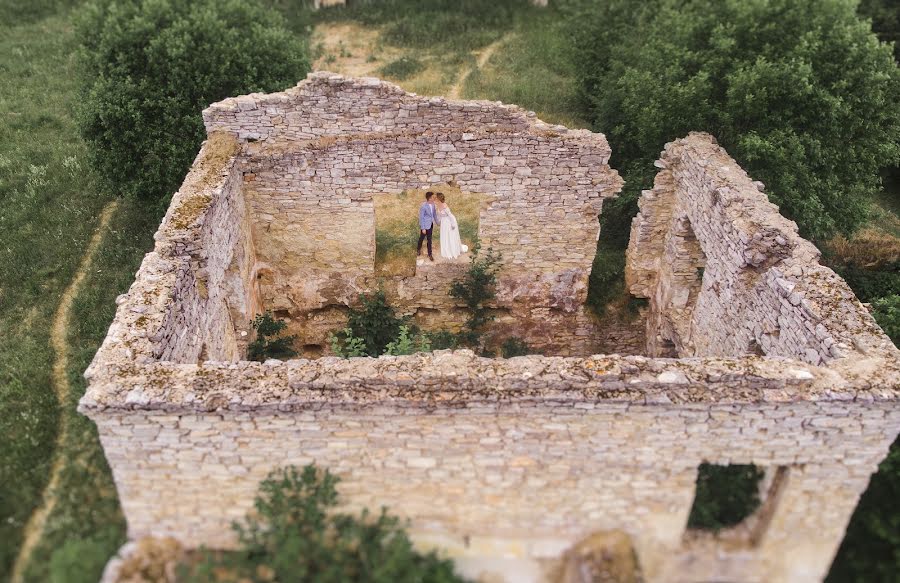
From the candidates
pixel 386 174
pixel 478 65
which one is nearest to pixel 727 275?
pixel 386 174

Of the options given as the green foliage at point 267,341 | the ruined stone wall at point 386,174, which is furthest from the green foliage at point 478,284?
the green foliage at point 267,341

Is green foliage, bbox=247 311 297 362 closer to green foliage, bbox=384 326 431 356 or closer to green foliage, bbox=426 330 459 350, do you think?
green foliage, bbox=384 326 431 356

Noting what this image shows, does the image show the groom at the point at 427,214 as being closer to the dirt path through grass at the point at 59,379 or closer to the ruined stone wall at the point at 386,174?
Result: the ruined stone wall at the point at 386,174

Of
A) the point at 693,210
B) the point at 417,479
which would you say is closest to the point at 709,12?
the point at 693,210

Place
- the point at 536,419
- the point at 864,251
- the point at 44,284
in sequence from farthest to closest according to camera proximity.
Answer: the point at 864,251 → the point at 44,284 → the point at 536,419

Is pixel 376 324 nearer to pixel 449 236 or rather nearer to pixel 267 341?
pixel 267 341

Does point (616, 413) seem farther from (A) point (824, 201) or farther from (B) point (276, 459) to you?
(A) point (824, 201)
